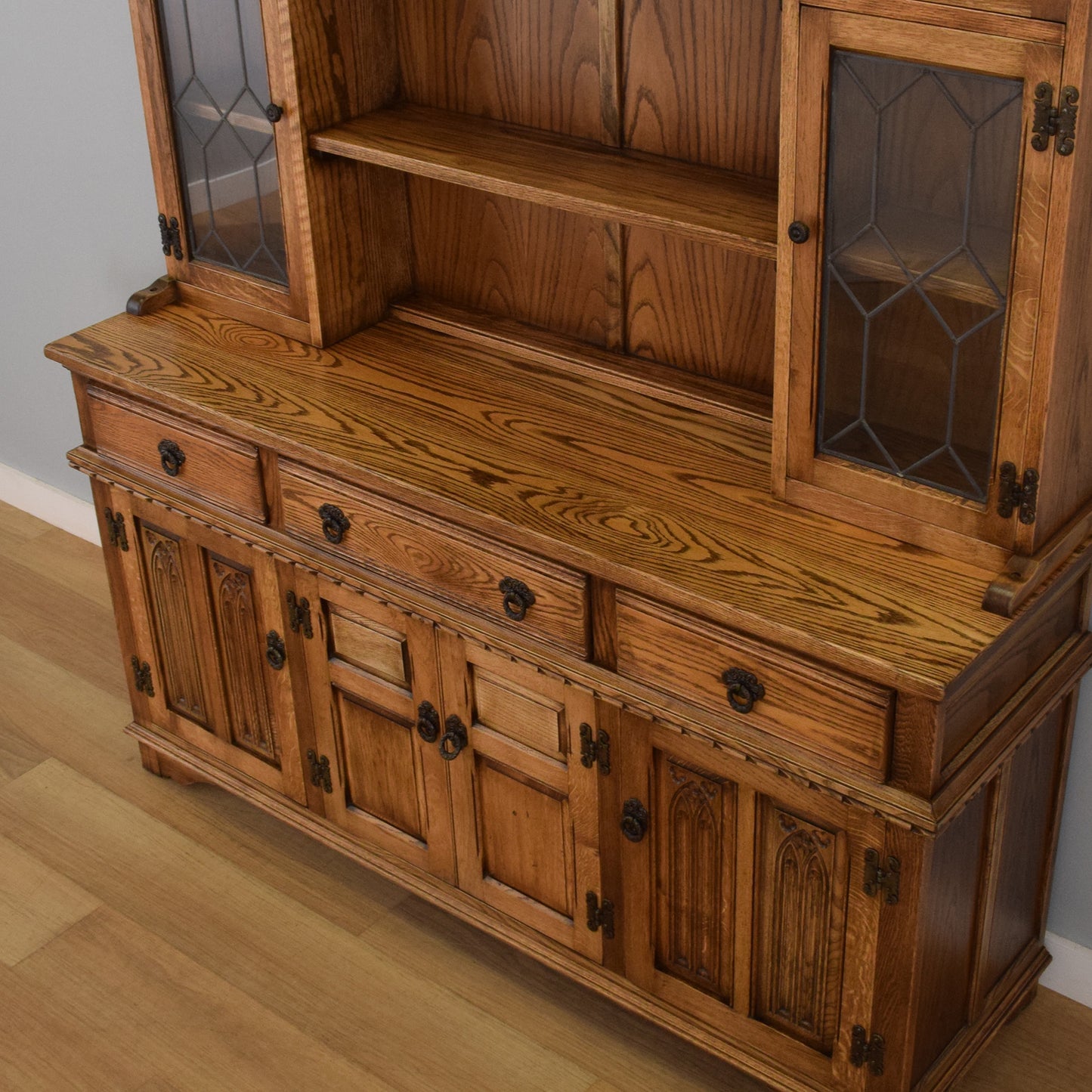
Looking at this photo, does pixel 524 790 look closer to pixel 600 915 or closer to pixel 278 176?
pixel 600 915

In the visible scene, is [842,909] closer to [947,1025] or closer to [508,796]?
[947,1025]

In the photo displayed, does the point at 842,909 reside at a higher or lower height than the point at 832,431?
lower

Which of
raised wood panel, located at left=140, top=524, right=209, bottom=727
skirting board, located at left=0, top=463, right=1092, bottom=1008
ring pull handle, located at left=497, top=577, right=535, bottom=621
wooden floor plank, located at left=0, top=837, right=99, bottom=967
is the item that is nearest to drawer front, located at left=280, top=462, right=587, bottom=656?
ring pull handle, located at left=497, top=577, right=535, bottom=621

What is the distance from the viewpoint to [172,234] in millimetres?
2484

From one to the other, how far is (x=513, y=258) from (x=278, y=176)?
0.37 m

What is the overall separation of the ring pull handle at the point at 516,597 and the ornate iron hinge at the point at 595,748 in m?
0.17

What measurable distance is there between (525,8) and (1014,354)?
90cm

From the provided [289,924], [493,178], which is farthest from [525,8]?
[289,924]

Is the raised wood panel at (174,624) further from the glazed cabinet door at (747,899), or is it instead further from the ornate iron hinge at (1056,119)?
the ornate iron hinge at (1056,119)

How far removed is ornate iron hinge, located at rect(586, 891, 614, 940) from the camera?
85.5 inches

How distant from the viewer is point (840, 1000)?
1.96 meters

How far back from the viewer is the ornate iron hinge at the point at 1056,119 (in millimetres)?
1484

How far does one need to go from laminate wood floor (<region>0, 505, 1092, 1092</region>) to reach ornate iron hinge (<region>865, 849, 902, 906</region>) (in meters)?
0.54

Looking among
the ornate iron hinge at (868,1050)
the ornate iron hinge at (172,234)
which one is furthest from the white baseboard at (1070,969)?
the ornate iron hinge at (172,234)
